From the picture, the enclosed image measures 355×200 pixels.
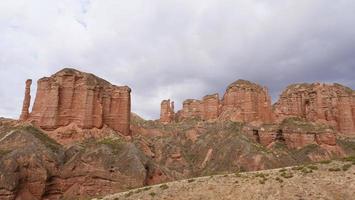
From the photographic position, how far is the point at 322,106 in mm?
137875

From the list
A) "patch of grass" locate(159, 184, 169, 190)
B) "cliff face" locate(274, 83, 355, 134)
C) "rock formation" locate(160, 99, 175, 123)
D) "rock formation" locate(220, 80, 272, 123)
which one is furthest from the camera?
"rock formation" locate(160, 99, 175, 123)

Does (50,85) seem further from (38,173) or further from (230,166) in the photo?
(230,166)

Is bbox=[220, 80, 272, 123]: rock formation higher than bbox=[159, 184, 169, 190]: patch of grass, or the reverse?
bbox=[220, 80, 272, 123]: rock formation

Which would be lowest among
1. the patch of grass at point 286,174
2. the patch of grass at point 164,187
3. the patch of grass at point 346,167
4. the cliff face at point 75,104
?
the patch of grass at point 164,187

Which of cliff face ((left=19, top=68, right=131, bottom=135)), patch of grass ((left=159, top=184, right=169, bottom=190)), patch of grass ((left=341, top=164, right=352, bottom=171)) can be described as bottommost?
patch of grass ((left=159, top=184, right=169, bottom=190))

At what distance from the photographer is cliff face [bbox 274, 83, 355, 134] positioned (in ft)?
450

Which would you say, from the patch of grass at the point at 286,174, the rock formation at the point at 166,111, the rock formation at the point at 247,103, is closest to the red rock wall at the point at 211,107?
the rock formation at the point at 247,103

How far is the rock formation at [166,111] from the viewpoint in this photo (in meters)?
153

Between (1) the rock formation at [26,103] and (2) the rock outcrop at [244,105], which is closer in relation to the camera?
(1) the rock formation at [26,103]

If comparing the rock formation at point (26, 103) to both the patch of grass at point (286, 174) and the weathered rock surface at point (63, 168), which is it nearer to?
the weathered rock surface at point (63, 168)

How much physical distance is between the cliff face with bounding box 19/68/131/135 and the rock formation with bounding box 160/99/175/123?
198ft

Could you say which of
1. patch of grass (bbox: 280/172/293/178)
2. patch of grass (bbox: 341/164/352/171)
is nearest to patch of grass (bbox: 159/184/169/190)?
patch of grass (bbox: 280/172/293/178)

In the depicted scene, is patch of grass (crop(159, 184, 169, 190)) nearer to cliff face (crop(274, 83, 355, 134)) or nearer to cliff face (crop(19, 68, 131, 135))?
cliff face (crop(19, 68, 131, 135))

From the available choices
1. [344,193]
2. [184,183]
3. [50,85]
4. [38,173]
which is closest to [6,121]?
[50,85]
